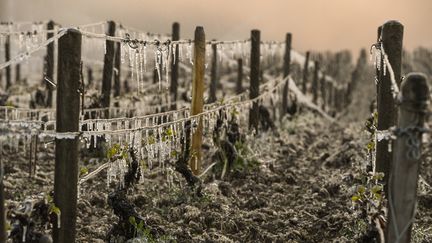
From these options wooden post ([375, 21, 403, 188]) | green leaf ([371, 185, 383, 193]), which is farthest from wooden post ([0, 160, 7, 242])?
wooden post ([375, 21, 403, 188])

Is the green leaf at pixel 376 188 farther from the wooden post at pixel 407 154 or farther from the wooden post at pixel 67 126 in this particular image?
the wooden post at pixel 67 126

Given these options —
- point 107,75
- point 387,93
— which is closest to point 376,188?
point 387,93

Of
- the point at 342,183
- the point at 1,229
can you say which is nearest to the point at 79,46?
the point at 1,229

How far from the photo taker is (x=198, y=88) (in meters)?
7.96

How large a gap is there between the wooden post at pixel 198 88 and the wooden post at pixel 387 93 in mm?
3396

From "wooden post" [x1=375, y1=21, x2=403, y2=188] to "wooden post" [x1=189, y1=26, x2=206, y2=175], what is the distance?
3.40 m

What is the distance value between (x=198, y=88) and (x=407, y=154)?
4.54 meters

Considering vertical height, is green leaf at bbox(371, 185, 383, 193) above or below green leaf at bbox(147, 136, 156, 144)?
below

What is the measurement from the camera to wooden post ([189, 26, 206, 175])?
788 cm

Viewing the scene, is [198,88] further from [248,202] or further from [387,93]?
[387,93]

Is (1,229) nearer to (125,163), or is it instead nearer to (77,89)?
(77,89)

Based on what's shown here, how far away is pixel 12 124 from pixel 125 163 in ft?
5.40

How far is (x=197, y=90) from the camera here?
7.95 metres

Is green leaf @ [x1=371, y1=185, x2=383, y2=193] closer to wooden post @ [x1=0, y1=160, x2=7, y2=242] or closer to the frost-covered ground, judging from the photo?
the frost-covered ground
